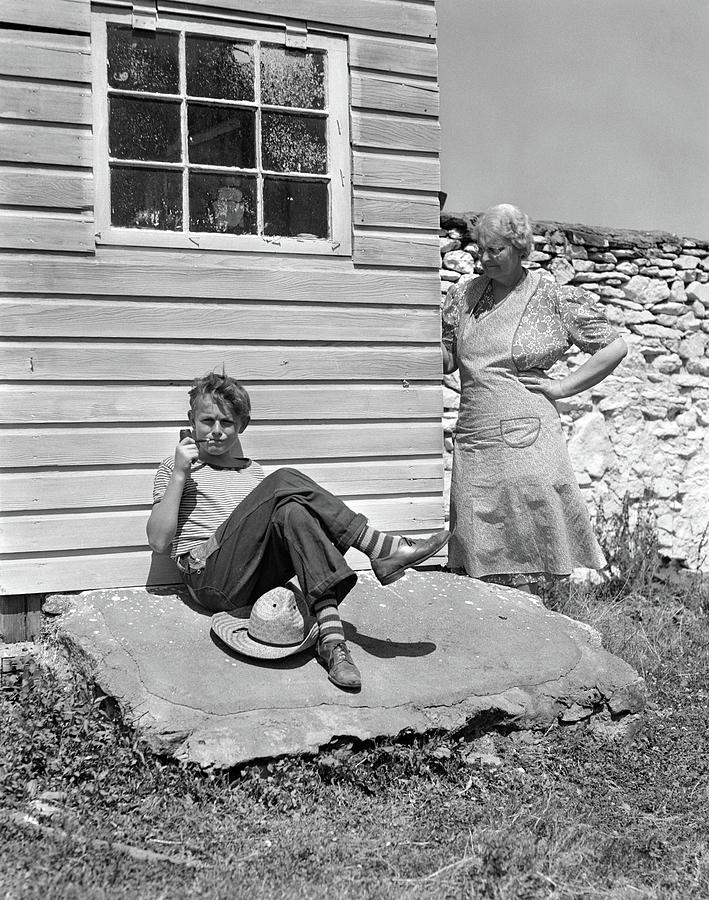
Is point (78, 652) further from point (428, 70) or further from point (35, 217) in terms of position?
point (428, 70)

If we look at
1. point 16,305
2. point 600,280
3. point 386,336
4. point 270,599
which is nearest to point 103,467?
point 16,305

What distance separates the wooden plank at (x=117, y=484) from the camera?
4438 mm

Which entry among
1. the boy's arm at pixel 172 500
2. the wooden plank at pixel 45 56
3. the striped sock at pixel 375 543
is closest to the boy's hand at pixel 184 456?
the boy's arm at pixel 172 500

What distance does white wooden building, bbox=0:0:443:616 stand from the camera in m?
A: 4.45

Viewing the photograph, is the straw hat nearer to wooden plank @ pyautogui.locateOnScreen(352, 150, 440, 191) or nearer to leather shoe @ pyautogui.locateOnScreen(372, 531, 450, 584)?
leather shoe @ pyautogui.locateOnScreen(372, 531, 450, 584)

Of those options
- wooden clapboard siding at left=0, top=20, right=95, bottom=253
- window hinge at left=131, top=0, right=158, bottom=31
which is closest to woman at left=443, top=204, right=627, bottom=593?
window hinge at left=131, top=0, right=158, bottom=31

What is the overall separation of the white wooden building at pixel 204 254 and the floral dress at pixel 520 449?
374 mm

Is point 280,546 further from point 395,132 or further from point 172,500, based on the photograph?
point 395,132

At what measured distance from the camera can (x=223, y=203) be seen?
4.78 metres

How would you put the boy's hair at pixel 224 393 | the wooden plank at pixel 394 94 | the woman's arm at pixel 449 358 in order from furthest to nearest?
the woman's arm at pixel 449 358 → the wooden plank at pixel 394 94 → the boy's hair at pixel 224 393

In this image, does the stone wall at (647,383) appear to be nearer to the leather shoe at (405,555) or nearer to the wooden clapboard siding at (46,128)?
the wooden clapboard siding at (46,128)

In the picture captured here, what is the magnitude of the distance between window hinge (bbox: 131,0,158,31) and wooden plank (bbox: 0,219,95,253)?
1.00 m

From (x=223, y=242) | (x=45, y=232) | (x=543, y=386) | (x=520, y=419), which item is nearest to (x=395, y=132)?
(x=223, y=242)

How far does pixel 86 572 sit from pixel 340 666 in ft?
4.87
